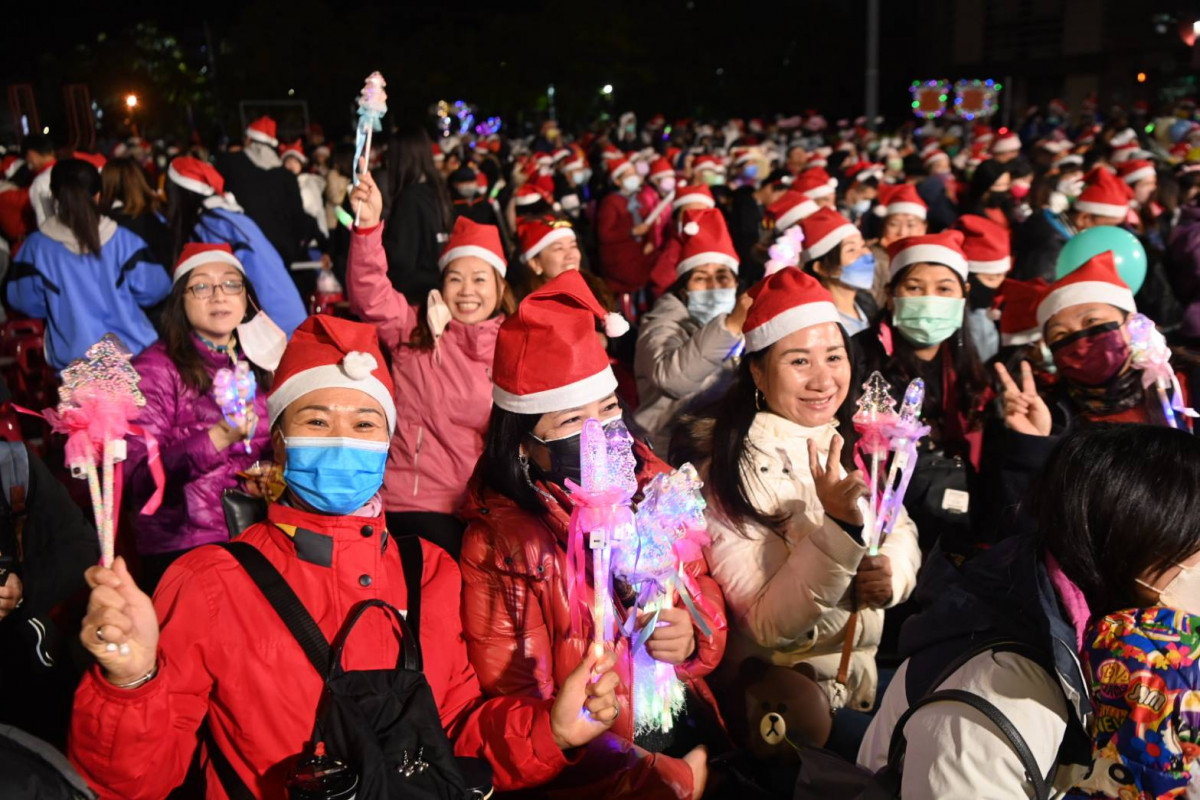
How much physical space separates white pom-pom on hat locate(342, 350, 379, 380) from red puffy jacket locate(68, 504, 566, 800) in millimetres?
374

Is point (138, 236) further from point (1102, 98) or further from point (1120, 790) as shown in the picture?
point (1102, 98)

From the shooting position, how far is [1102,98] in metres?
36.4

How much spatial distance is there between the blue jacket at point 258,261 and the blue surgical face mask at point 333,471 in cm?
324

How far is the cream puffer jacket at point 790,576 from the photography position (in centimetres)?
306

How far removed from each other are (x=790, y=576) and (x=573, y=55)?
3648 cm

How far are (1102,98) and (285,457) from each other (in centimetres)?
3995

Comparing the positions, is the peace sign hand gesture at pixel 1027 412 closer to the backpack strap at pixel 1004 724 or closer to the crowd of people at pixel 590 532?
the crowd of people at pixel 590 532

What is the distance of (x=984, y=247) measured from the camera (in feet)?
20.9

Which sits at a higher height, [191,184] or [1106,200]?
[191,184]

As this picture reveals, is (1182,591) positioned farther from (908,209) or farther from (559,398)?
(908,209)

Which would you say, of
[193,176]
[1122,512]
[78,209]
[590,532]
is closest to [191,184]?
[193,176]

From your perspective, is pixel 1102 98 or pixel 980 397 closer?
pixel 980 397

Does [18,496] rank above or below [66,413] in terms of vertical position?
below

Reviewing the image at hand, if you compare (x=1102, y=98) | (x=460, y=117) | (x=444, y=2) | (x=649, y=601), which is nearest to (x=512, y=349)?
(x=649, y=601)
